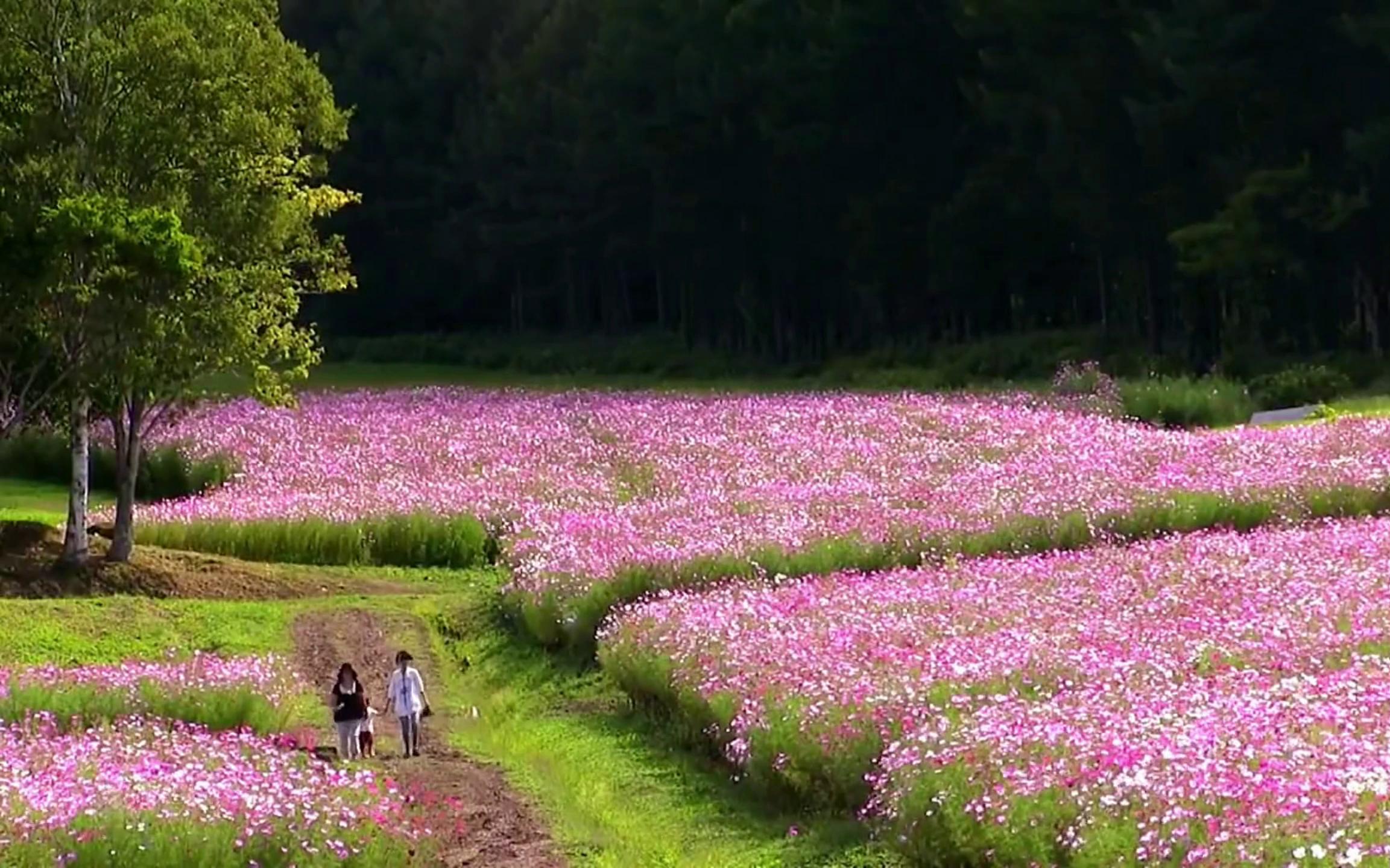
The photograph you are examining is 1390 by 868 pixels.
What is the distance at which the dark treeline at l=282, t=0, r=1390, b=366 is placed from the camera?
58.4 m

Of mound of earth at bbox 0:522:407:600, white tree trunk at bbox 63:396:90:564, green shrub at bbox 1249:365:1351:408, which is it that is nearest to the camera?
white tree trunk at bbox 63:396:90:564

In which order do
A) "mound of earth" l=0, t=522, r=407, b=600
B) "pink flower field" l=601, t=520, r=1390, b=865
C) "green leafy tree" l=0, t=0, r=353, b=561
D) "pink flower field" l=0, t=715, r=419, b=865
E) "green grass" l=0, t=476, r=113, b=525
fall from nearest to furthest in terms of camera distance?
"pink flower field" l=601, t=520, r=1390, b=865 < "pink flower field" l=0, t=715, r=419, b=865 < "green leafy tree" l=0, t=0, r=353, b=561 < "mound of earth" l=0, t=522, r=407, b=600 < "green grass" l=0, t=476, r=113, b=525

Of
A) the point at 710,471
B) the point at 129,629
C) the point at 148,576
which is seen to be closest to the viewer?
the point at 129,629

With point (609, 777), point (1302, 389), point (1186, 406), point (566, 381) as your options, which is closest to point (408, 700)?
point (609, 777)

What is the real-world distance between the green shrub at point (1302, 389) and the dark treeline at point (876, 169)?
5.81 meters

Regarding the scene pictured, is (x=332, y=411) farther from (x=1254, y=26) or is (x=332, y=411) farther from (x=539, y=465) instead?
(x=1254, y=26)

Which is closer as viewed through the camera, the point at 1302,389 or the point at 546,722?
the point at 546,722

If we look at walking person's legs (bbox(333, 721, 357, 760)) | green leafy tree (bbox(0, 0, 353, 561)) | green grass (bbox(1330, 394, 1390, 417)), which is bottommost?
walking person's legs (bbox(333, 721, 357, 760))

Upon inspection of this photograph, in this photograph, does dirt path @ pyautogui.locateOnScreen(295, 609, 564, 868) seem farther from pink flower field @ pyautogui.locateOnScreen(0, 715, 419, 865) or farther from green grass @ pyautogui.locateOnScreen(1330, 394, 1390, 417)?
green grass @ pyautogui.locateOnScreen(1330, 394, 1390, 417)

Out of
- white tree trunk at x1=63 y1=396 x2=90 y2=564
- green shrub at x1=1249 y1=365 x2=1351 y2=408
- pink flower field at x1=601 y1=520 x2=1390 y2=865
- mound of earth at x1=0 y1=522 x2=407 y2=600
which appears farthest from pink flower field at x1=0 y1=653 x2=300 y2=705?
green shrub at x1=1249 y1=365 x2=1351 y2=408

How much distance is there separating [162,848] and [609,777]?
5.72m

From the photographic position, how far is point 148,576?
29.1m

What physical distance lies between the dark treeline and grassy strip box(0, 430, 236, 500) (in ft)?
102

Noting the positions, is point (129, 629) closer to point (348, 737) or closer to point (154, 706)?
point (154, 706)
